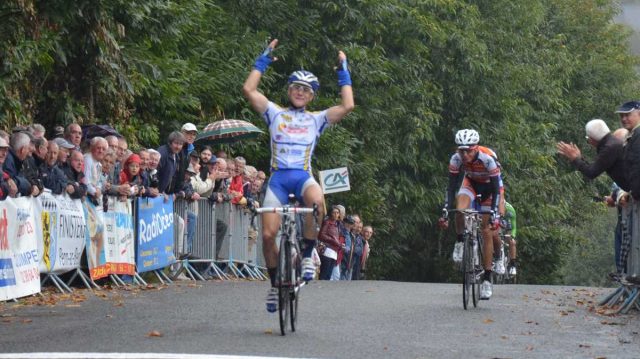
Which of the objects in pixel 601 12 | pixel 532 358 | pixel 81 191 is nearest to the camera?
pixel 532 358

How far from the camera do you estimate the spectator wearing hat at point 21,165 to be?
54.3 ft

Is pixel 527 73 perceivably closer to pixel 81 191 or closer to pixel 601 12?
pixel 601 12

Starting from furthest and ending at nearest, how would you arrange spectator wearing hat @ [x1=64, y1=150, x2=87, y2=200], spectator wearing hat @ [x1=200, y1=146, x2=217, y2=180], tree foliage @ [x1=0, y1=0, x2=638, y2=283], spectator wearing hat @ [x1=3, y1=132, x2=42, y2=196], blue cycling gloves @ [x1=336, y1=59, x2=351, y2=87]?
spectator wearing hat @ [x1=200, y1=146, x2=217, y2=180], tree foliage @ [x1=0, y1=0, x2=638, y2=283], spectator wearing hat @ [x1=64, y1=150, x2=87, y2=200], spectator wearing hat @ [x1=3, y1=132, x2=42, y2=196], blue cycling gloves @ [x1=336, y1=59, x2=351, y2=87]

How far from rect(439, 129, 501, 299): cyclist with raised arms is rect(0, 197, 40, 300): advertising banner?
176 inches

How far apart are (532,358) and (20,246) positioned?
661 centimetres

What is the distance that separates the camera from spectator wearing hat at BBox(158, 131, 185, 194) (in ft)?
72.7

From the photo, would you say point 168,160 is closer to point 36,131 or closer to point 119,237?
point 119,237

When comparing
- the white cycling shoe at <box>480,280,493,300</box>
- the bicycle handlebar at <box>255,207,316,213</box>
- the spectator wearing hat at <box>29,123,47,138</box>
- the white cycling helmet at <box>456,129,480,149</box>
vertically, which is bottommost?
the white cycling shoe at <box>480,280,493,300</box>

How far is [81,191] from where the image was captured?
18531mm

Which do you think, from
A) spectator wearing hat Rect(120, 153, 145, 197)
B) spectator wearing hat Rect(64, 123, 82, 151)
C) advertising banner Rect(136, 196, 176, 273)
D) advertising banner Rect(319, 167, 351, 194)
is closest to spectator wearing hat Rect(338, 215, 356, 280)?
advertising banner Rect(319, 167, 351, 194)

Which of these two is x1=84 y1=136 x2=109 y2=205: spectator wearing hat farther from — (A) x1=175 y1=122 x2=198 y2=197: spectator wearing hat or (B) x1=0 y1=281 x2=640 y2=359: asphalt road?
(A) x1=175 y1=122 x2=198 y2=197: spectator wearing hat

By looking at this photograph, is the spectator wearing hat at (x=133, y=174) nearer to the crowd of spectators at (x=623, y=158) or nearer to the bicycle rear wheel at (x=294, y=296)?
the crowd of spectators at (x=623, y=158)

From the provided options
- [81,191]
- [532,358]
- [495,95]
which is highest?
[495,95]

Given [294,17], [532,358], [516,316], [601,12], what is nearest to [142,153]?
[516,316]
